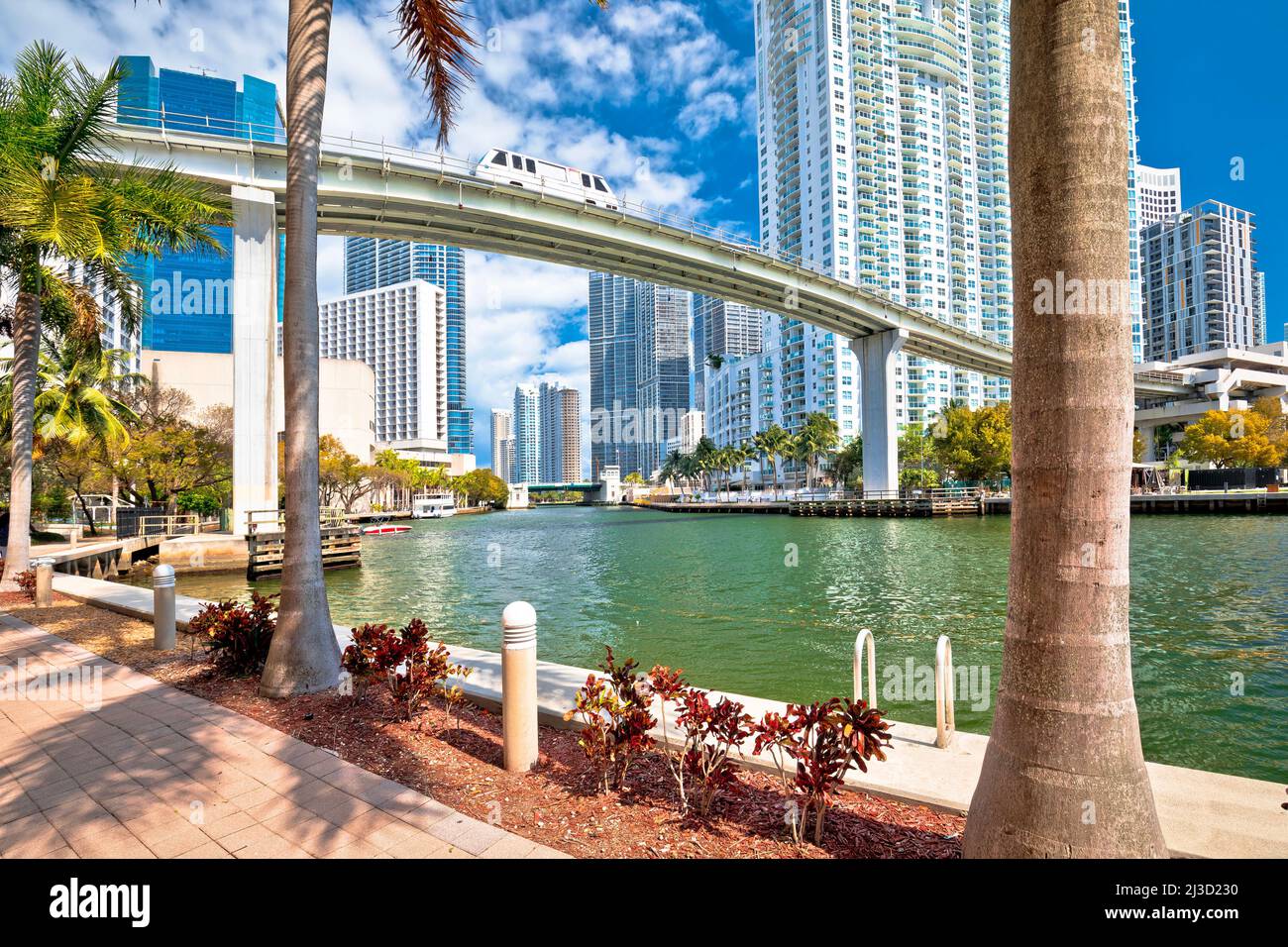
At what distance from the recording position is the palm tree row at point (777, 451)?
9475cm

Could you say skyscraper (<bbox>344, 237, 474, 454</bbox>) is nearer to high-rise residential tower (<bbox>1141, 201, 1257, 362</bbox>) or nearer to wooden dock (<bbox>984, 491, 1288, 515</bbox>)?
wooden dock (<bbox>984, 491, 1288, 515</bbox>)

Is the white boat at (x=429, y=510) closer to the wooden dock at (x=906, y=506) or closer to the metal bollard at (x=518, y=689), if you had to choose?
the wooden dock at (x=906, y=506)

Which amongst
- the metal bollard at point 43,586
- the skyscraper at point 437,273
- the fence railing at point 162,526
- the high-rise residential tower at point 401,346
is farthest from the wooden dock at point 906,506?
the skyscraper at point 437,273

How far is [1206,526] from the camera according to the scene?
118ft

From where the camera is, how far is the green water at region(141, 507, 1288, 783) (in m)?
8.24

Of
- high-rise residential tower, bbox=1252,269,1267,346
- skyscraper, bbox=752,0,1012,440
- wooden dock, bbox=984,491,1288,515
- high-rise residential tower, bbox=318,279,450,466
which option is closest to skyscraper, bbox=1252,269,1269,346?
high-rise residential tower, bbox=1252,269,1267,346

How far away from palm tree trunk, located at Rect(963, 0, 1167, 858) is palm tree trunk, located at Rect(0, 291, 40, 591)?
18.1m

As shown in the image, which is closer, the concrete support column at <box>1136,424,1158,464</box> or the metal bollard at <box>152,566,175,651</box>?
the metal bollard at <box>152,566,175,651</box>

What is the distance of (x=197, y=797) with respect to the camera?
13.6 feet

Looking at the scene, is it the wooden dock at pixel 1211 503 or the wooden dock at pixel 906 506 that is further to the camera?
the wooden dock at pixel 906 506

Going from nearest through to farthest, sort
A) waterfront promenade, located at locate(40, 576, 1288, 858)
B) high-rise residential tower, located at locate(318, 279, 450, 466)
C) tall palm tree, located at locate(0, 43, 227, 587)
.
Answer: waterfront promenade, located at locate(40, 576, 1288, 858) → tall palm tree, located at locate(0, 43, 227, 587) → high-rise residential tower, located at locate(318, 279, 450, 466)

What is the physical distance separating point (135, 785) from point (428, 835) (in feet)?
8.04

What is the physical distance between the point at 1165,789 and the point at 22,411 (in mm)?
19522

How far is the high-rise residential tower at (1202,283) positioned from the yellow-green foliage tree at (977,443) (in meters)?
134
